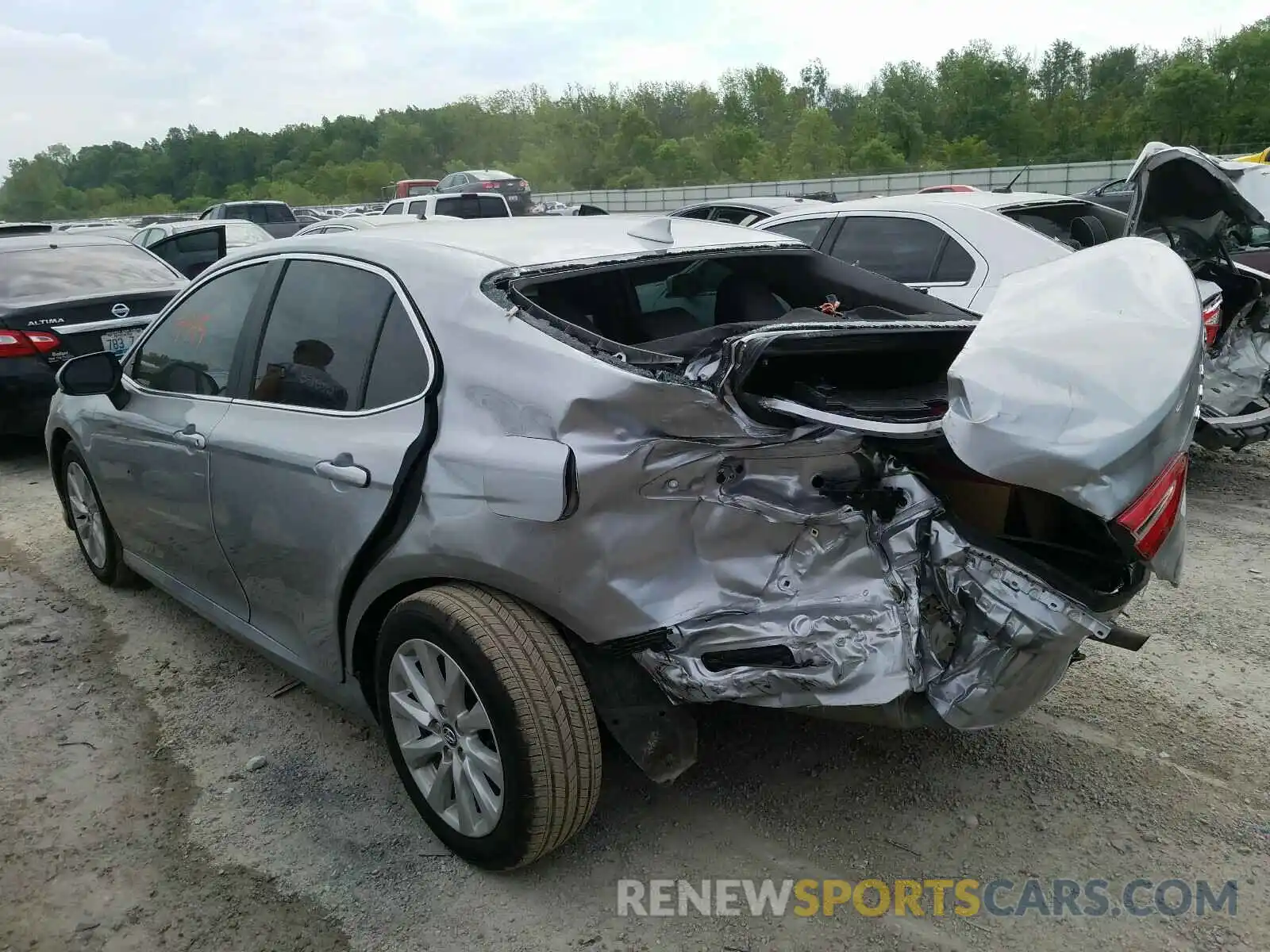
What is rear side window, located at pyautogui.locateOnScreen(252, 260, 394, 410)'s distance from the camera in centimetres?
289

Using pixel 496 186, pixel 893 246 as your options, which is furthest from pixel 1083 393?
pixel 496 186

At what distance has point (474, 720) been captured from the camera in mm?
2488

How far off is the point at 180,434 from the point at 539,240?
5.10ft

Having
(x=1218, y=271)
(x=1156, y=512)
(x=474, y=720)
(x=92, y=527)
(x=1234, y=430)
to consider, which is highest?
(x=1156, y=512)

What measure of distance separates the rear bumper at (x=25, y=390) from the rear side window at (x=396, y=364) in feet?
17.3

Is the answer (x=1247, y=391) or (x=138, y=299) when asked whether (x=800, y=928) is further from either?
(x=138, y=299)

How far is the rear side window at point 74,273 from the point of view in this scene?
7102mm

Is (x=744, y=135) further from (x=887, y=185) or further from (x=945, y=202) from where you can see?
(x=945, y=202)

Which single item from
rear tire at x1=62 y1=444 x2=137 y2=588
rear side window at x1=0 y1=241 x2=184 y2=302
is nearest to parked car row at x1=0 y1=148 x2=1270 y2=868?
rear tire at x1=62 y1=444 x2=137 y2=588

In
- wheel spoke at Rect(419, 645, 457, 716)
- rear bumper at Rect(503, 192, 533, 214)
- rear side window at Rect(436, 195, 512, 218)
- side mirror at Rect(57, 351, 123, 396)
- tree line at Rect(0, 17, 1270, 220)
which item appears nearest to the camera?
wheel spoke at Rect(419, 645, 457, 716)

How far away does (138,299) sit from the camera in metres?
7.13

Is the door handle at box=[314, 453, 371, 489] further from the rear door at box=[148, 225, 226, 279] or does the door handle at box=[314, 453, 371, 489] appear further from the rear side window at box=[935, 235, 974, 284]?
the rear door at box=[148, 225, 226, 279]

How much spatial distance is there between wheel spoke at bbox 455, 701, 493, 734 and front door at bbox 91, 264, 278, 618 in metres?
1.27

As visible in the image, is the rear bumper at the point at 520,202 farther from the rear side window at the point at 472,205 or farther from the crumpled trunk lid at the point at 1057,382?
the crumpled trunk lid at the point at 1057,382
